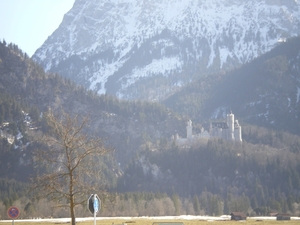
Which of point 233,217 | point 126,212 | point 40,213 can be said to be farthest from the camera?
point 126,212

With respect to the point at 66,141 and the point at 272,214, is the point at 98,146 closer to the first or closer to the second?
the point at 66,141

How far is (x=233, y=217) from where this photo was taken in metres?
157

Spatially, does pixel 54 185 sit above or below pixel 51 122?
below

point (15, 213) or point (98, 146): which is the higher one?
point (98, 146)

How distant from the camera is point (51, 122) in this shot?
6700cm

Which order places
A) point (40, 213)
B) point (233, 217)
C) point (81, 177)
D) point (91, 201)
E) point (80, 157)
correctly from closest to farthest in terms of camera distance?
point (91, 201) < point (80, 157) < point (81, 177) < point (233, 217) < point (40, 213)

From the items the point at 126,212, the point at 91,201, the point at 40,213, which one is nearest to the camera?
the point at 91,201

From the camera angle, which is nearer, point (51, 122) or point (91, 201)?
point (91, 201)

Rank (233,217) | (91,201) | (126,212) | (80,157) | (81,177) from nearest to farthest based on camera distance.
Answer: (91,201) < (80,157) < (81,177) < (233,217) < (126,212)

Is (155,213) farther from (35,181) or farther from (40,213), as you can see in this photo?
(35,181)

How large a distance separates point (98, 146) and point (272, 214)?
444ft

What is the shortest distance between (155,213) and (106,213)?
20503 millimetres

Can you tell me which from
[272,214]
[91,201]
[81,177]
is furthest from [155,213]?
[91,201]

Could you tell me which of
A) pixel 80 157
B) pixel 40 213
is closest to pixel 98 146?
pixel 80 157
